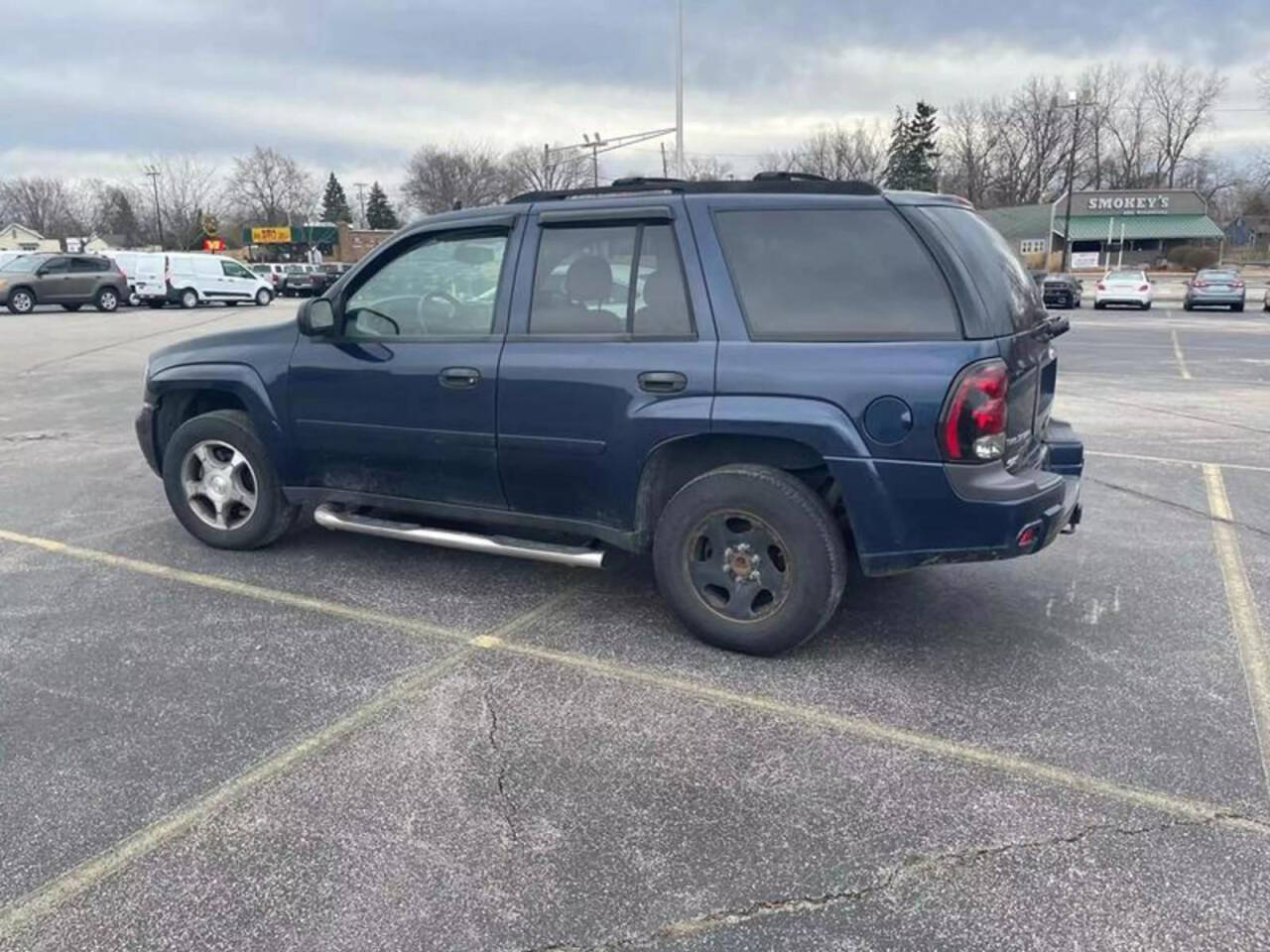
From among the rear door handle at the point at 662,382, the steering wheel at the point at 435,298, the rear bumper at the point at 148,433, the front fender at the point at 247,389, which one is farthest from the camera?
the rear bumper at the point at 148,433

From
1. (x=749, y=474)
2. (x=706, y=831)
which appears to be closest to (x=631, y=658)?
(x=749, y=474)

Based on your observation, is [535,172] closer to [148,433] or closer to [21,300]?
[21,300]

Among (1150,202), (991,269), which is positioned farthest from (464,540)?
(1150,202)

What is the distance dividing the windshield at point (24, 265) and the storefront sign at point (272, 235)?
50675 mm

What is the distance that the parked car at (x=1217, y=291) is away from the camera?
30.5 metres

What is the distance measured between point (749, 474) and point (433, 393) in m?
1.58

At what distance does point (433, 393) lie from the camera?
4469 millimetres

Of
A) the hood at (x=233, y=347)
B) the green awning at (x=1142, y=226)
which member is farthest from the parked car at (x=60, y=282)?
the green awning at (x=1142, y=226)

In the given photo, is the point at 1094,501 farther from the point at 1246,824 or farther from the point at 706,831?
the point at 706,831

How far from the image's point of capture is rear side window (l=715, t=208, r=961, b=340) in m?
3.64

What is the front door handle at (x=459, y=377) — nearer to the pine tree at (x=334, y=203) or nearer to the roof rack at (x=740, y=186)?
the roof rack at (x=740, y=186)

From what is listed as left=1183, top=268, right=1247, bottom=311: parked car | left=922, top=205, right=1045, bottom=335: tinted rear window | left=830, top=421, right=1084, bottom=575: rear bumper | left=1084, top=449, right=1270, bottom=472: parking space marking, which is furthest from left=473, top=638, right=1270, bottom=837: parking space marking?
left=1183, top=268, right=1247, bottom=311: parked car

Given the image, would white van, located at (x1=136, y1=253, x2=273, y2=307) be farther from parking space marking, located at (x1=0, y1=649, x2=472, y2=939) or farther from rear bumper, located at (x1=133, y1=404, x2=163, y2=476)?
parking space marking, located at (x1=0, y1=649, x2=472, y2=939)

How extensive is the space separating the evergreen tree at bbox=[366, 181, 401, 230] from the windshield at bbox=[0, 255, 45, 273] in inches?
3460
